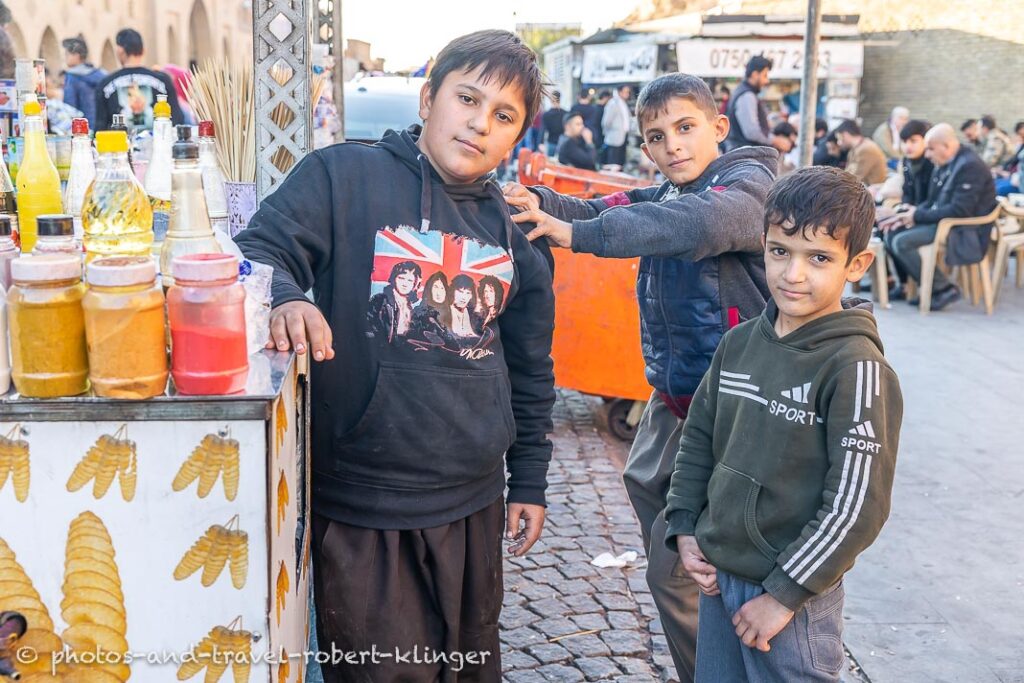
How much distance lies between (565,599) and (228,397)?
2.71m

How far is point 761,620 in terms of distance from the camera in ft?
6.74

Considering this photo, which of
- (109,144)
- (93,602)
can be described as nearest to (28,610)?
(93,602)

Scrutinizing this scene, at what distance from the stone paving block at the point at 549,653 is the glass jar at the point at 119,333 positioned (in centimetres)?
231

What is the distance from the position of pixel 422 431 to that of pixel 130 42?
608cm

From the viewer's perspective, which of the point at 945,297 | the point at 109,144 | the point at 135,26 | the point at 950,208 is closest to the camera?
the point at 109,144

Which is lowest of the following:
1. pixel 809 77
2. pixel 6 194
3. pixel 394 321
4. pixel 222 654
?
pixel 222 654

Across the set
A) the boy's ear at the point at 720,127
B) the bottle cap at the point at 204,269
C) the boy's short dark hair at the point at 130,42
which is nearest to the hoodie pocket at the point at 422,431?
the bottle cap at the point at 204,269

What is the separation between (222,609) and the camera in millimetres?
1610

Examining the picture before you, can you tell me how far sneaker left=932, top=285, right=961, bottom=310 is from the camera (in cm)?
968

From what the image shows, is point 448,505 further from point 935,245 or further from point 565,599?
point 935,245

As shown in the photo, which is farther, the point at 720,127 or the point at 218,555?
the point at 720,127

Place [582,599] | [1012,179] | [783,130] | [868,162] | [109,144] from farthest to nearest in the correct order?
1. [1012,179]
2. [783,130]
3. [868,162]
4. [582,599]
5. [109,144]

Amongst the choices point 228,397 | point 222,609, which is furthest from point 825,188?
point 222,609

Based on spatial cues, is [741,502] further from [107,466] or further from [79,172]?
[79,172]
